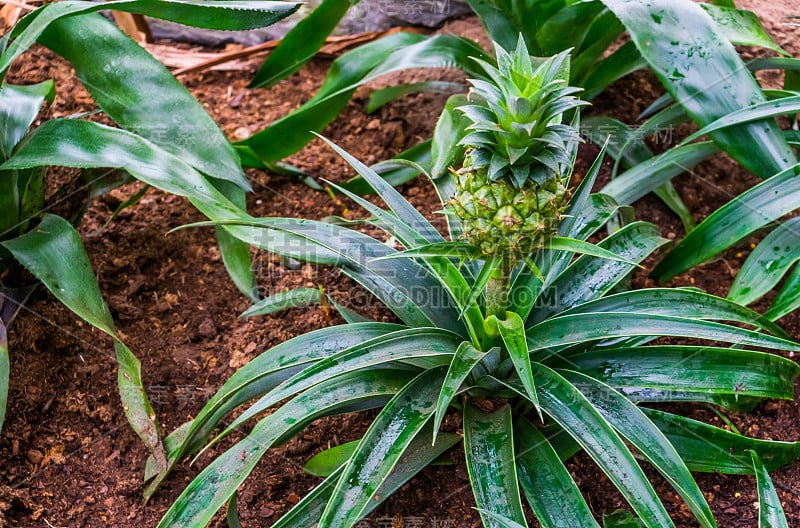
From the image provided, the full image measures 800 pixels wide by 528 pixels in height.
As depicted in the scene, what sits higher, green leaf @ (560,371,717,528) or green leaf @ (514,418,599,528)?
green leaf @ (560,371,717,528)

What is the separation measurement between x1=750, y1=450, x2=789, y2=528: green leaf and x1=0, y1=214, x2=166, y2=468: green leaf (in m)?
1.56

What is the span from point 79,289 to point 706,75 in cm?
197

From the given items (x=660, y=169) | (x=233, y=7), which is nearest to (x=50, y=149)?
(x=233, y=7)

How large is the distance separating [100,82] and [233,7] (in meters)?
0.50

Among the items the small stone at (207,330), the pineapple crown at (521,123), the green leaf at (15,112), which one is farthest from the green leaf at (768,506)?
the green leaf at (15,112)

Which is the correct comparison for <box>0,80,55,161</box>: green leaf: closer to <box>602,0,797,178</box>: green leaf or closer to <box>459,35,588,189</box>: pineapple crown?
<box>459,35,588,189</box>: pineapple crown

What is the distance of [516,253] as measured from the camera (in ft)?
5.37

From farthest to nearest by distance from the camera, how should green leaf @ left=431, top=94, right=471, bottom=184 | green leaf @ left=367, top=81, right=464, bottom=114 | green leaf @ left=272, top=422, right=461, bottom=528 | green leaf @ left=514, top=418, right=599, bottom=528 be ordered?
green leaf @ left=367, top=81, right=464, bottom=114, green leaf @ left=431, top=94, right=471, bottom=184, green leaf @ left=272, top=422, right=461, bottom=528, green leaf @ left=514, top=418, right=599, bottom=528

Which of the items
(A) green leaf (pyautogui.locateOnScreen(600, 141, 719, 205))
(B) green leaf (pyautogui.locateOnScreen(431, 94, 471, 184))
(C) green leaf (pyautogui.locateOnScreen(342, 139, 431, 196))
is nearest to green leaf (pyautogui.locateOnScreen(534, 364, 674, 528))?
(B) green leaf (pyautogui.locateOnScreen(431, 94, 471, 184))

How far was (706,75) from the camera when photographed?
7.24 feet

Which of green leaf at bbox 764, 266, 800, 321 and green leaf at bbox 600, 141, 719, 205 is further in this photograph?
green leaf at bbox 600, 141, 719, 205

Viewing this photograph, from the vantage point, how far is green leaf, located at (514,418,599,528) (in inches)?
64.4

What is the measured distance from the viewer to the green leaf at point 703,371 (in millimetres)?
1749

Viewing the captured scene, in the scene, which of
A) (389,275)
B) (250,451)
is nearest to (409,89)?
(389,275)
